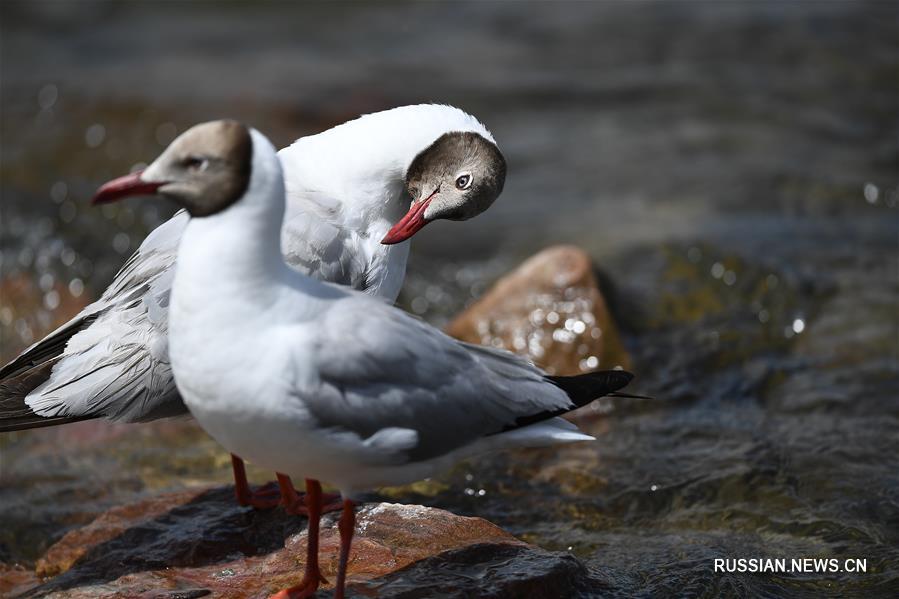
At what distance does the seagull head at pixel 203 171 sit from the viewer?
3.69 metres

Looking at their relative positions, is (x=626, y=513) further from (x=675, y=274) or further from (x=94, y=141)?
(x=94, y=141)

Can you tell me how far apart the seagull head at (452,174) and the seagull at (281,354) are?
130 cm

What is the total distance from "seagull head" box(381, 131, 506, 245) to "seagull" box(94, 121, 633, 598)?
4.27 feet

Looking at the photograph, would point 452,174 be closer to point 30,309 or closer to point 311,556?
point 311,556

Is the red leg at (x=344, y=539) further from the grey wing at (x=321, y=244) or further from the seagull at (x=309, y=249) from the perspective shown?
the grey wing at (x=321, y=244)

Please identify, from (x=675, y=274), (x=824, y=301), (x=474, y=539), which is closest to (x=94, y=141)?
(x=675, y=274)

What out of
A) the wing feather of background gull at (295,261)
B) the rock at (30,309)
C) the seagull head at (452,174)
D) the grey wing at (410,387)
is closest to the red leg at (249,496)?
the wing feather of background gull at (295,261)

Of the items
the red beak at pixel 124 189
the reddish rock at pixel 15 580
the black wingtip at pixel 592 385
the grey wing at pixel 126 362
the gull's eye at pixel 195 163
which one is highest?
the gull's eye at pixel 195 163

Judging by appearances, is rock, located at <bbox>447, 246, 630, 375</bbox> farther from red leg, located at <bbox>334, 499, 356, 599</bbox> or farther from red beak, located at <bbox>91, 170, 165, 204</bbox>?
red beak, located at <bbox>91, 170, 165, 204</bbox>

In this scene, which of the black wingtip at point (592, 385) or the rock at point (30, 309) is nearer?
the black wingtip at point (592, 385)

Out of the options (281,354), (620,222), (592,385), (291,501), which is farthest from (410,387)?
(620,222)

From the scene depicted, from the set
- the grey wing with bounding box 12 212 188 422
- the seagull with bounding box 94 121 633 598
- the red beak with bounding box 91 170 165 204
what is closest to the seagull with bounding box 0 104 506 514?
the grey wing with bounding box 12 212 188 422

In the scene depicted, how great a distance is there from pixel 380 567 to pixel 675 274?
538 centimetres

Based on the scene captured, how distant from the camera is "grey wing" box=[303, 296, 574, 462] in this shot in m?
3.87
